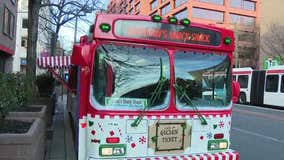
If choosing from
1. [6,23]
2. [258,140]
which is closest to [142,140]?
[258,140]

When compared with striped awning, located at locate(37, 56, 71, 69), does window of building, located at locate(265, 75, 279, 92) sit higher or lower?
lower

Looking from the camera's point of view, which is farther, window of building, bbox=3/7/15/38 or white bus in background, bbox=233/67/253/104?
window of building, bbox=3/7/15/38

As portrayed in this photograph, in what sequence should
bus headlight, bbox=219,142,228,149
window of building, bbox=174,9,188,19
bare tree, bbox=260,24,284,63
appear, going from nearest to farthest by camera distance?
1. bus headlight, bbox=219,142,228,149
2. bare tree, bbox=260,24,284,63
3. window of building, bbox=174,9,188,19

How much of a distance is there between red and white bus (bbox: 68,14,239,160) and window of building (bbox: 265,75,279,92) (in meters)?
22.9

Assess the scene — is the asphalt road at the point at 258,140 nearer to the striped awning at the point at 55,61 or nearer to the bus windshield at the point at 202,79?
the bus windshield at the point at 202,79

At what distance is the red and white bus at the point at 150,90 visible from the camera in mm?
5617

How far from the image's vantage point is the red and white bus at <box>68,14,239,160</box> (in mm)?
5617

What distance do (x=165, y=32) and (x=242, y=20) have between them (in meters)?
76.0

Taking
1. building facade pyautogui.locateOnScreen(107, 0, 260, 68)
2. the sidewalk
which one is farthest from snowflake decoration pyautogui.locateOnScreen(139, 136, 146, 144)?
building facade pyautogui.locateOnScreen(107, 0, 260, 68)

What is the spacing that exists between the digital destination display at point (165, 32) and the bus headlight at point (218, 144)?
149 centimetres

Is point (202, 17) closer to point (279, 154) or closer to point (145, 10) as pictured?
point (145, 10)

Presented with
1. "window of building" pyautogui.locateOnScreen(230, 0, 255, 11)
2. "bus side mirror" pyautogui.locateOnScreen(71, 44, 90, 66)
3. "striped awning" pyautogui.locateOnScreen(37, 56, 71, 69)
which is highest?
"window of building" pyautogui.locateOnScreen(230, 0, 255, 11)

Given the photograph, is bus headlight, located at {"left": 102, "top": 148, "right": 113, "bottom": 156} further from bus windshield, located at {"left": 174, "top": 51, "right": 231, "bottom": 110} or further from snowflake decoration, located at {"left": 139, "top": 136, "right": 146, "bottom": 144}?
bus windshield, located at {"left": 174, "top": 51, "right": 231, "bottom": 110}

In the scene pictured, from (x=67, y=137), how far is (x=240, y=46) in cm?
6864
